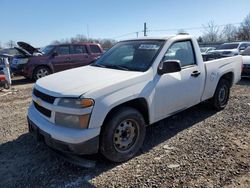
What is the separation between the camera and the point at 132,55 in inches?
175

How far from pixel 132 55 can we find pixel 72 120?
1.78 metres

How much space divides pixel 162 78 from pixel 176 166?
4.47 ft

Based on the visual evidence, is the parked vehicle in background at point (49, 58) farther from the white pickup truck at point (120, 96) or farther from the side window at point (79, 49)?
the white pickup truck at point (120, 96)

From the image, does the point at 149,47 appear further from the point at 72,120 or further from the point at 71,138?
the point at 71,138

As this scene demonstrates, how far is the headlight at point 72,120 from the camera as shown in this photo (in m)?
3.18

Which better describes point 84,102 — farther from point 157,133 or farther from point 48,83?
point 157,133

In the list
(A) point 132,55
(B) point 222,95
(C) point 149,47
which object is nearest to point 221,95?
(B) point 222,95

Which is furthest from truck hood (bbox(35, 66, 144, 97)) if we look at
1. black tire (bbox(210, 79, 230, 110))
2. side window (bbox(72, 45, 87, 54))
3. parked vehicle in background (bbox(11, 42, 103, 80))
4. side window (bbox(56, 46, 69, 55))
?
side window (bbox(72, 45, 87, 54))

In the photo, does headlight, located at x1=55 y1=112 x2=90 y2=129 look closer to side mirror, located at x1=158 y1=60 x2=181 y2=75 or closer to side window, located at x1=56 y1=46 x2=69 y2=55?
side mirror, located at x1=158 y1=60 x2=181 y2=75

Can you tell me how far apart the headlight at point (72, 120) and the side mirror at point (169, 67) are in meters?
1.49

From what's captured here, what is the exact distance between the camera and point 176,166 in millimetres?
3590

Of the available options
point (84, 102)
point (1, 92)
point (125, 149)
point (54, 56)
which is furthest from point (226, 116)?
point (54, 56)

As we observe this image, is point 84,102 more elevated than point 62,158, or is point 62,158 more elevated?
point 84,102

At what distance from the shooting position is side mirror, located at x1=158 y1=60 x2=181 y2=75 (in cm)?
395
